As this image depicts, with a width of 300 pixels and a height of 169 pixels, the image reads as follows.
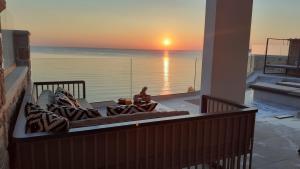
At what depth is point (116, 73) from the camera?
6160mm

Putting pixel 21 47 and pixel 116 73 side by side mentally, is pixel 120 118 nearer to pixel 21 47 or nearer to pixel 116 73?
pixel 21 47

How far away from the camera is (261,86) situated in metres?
6.27

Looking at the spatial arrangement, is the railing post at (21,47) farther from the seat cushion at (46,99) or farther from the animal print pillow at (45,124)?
the animal print pillow at (45,124)

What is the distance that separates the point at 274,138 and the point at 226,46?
1499 millimetres

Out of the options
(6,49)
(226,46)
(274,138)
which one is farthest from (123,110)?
(274,138)

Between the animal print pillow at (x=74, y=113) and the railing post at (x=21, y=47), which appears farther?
the railing post at (x=21, y=47)

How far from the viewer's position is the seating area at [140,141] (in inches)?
62.5

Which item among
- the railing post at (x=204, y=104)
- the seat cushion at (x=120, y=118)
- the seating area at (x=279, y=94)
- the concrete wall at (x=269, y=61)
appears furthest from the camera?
the concrete wall at (x=269, y=61)

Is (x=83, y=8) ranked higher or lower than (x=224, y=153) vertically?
higher

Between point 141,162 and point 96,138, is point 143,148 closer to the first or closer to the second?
point 141,162

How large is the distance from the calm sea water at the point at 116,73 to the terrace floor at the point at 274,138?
1.15 metres

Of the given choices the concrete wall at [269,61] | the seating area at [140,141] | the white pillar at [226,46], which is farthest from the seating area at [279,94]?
the seating area at [140,141]

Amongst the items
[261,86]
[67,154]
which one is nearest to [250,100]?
[261,86]

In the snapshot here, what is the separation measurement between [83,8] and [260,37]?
6.31 metres
